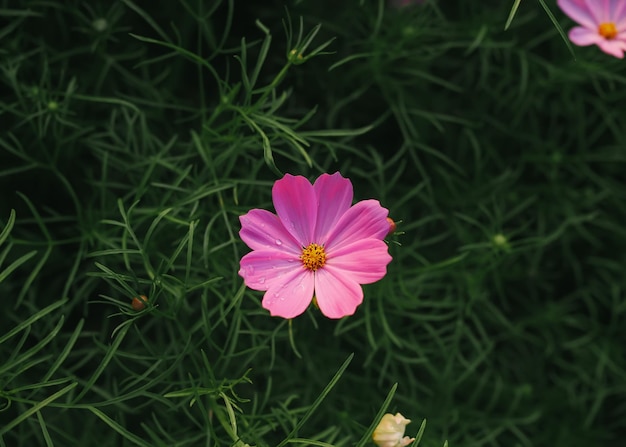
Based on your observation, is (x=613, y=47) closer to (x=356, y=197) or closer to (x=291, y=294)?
(x=356, y=197)

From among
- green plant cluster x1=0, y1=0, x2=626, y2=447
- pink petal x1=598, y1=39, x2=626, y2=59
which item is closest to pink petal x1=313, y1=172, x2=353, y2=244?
green plant cluster x1=0, y1=0, x2=626, y2=447

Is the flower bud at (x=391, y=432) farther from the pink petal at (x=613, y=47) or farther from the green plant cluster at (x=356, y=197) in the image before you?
the pink petal at (x=613, y=47)

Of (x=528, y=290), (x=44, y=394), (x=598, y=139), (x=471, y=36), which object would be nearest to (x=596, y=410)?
(x=528, y=290)

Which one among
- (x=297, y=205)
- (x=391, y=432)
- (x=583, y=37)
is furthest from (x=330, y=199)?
(x=583, y=37)

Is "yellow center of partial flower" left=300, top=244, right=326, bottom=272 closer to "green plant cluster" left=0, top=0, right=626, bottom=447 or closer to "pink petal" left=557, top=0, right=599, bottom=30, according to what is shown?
"green plant cluster" left=0, top=0, right=626, bottom=447

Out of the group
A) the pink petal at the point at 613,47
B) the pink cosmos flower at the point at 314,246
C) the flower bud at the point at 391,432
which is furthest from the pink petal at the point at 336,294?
the pink petal at the point at 613,47

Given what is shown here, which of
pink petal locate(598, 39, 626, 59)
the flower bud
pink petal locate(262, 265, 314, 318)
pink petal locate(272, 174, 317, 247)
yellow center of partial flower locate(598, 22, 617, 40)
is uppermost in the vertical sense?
yellow center of partial flower locate(598, 22, 617, 40)

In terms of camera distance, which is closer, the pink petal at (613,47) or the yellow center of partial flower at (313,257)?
the yellow center of partial flower at (313,257)
